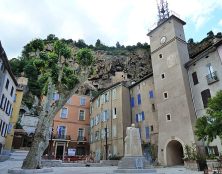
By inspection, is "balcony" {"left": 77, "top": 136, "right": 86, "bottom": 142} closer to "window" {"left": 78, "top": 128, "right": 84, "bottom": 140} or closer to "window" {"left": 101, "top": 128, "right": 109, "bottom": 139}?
"window" {"left": 78, "top": 128, "right": 84, "bottom": 140}

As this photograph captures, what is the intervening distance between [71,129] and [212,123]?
28.0 meters

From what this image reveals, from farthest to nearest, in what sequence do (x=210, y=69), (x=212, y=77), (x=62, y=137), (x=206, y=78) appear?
(x=62, y=137)
(x=206, y=78)
(x=210, y=69)
(x=212, y=77)

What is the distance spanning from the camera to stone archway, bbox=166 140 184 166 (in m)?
21.7

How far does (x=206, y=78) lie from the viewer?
2009cm

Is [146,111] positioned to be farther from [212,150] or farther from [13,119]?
[13,119]

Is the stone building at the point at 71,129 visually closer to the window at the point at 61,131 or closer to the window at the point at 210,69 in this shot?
the window at the point at 61,131

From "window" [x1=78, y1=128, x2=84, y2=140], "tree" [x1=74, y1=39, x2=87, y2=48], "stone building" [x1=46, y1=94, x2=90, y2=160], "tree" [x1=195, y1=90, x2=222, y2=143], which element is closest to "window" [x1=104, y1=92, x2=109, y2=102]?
"stone building" [x1=46, y1=94, x2=90, y2=160]

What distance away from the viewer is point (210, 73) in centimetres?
1973

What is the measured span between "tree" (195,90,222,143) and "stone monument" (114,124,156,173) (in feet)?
12.4

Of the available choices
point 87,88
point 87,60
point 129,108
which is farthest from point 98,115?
point 87,60

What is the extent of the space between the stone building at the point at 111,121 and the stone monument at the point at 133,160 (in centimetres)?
1523

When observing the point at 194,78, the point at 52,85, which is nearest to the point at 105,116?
the point at 194,78

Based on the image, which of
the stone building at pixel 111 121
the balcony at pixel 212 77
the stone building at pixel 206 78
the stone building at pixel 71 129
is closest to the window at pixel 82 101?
the stone building at pixel 71 129

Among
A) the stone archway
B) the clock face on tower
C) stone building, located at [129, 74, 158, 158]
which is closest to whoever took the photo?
the stone archway
